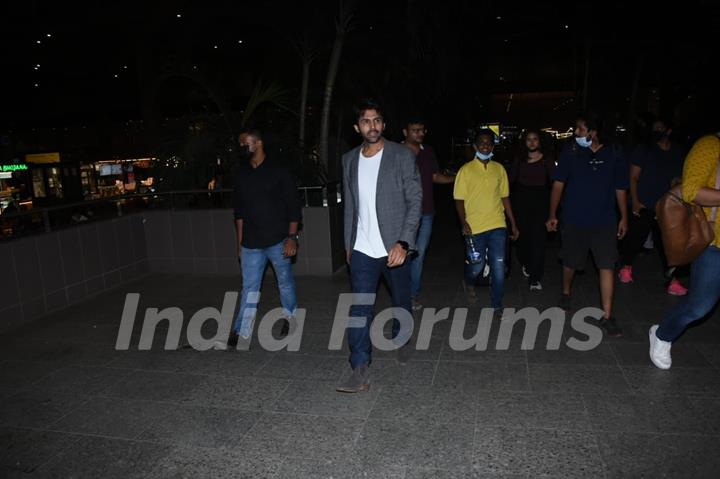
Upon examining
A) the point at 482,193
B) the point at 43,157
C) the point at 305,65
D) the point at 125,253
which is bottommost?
the point at 125,253

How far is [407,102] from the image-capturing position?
12109mm

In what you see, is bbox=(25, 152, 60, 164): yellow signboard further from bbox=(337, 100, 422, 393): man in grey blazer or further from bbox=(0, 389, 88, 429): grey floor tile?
bbox=(337, 100, 422, 393): man in grey blazer

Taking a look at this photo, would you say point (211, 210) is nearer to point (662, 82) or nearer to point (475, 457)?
point (475, 457)

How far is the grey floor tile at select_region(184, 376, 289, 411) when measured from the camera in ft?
13.7

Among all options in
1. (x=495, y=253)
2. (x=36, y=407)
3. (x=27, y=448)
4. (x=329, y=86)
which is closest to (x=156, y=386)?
(x=36, y=407)

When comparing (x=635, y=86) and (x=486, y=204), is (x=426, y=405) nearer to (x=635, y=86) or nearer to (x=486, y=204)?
(x=486, y=204)

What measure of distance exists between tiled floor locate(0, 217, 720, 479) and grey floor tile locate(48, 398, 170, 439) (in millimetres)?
14

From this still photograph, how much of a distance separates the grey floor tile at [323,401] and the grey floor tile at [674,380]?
1912mm

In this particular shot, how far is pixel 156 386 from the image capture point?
179 inches

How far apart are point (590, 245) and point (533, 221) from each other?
154cm

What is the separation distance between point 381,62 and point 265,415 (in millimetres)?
8931

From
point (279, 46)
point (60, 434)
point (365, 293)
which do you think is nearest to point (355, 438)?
point (365, 293)

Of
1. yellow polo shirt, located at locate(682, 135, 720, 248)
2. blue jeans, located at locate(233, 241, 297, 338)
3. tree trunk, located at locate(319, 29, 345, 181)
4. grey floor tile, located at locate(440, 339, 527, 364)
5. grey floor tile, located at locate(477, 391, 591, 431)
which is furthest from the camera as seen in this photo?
tree trunk, located at locate(319, 29, 345, 181)

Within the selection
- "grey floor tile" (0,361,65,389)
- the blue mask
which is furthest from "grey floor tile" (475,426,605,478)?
"grey floor tile" (0,361,65,389)
